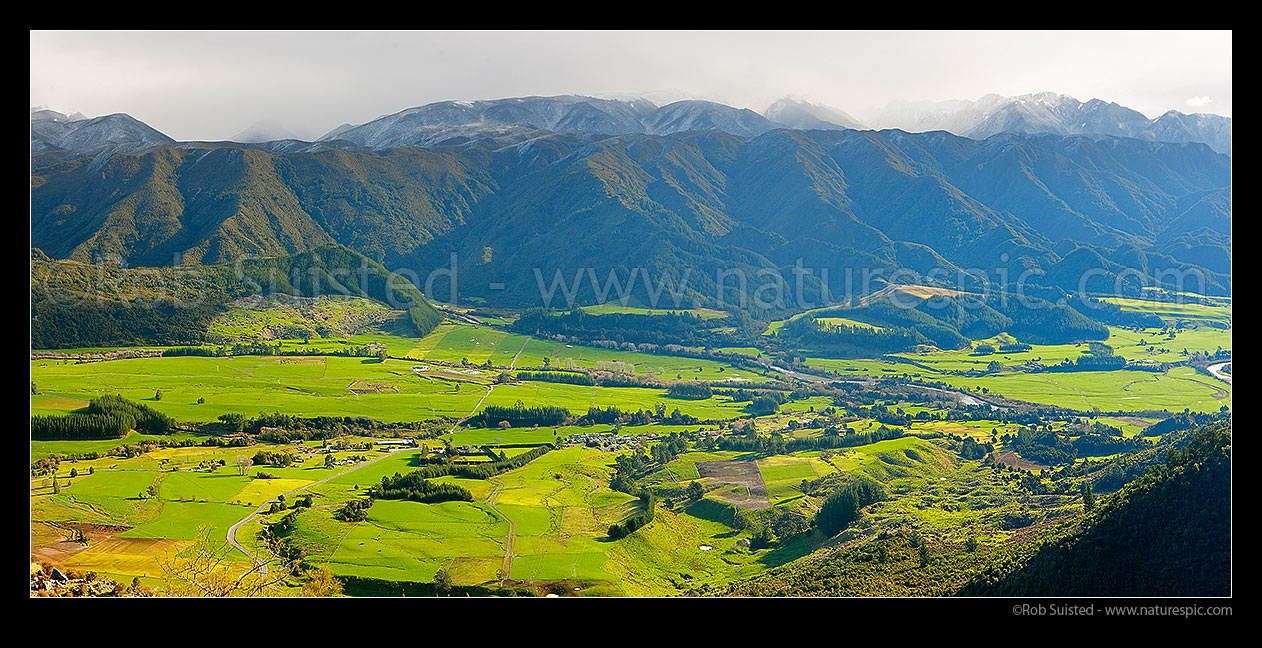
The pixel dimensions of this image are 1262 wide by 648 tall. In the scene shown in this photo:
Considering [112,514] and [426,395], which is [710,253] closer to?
[426,395]

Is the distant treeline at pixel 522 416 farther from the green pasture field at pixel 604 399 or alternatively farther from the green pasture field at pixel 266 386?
the green pasture field at pixel 266 386

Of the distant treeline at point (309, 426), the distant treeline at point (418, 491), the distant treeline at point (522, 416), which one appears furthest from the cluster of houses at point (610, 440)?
the distant treeline at point (418, 491)

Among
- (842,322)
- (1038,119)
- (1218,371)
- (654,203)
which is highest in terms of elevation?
(1038,119)

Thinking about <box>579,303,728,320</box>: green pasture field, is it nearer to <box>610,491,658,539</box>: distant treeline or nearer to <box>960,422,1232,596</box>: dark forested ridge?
<box>610,491,658,539</box>: distant treeline

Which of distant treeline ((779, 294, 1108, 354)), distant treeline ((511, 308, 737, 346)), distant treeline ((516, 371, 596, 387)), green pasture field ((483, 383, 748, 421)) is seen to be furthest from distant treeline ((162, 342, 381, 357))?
distant treeline ((779, 294, 1108, 354))

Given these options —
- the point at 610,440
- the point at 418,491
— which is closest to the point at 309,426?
the point at 418,491

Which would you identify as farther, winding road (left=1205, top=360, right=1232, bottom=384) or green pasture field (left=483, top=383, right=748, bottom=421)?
winding road (left=1205, top=360, right=1232, bottom=384)

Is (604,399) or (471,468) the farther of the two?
(604,399)

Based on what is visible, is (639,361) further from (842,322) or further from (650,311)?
(842,322)
